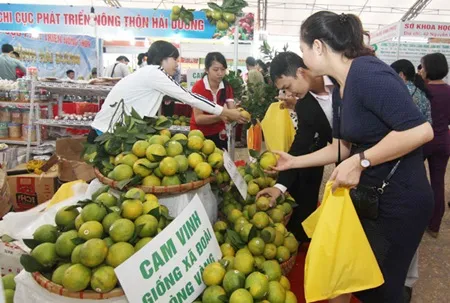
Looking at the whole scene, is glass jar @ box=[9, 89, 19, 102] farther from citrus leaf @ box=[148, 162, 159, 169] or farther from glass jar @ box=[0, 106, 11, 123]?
citrus leaf @ box=[148, 162, 159, 169]

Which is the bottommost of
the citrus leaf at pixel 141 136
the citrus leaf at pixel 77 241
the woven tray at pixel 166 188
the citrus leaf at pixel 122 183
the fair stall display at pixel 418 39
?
the citrus leaf at pixel 77 241

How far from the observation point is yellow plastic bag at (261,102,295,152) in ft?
8.74

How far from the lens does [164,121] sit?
2027mm

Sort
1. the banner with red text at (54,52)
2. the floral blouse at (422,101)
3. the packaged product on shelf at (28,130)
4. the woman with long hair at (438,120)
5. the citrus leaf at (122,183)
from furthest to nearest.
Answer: the banner with red text at (54,52)
the packaged product on shelf at (28,130)
the woman with long hair at (438,120)
the floral blouse at (422,101)
the citrus leaf at (122,183)

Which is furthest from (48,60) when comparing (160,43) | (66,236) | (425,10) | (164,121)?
(425,10)

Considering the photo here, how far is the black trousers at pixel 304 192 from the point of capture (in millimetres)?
2557

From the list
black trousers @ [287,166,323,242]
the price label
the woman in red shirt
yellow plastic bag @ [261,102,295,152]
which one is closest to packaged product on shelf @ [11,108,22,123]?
the woman in red shirt

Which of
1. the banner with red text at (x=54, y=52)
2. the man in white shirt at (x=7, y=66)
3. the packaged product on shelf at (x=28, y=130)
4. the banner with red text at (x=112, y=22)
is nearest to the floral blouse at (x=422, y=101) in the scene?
the packaged product on shelf at (x=28, y=130)

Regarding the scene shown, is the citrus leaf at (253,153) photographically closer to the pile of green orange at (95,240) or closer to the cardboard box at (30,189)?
the pile of green orange at (95,240)

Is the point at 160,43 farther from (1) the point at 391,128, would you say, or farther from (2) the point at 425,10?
(2) the point at 425,10

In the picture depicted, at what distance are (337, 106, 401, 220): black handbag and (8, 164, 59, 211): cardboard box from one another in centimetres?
297

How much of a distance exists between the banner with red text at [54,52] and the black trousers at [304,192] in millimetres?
9138

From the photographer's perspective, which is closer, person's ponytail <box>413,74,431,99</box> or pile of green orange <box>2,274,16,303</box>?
pile of green orange <box>2,274,16,303</box>

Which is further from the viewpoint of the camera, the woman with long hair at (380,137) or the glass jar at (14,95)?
the glass jar at (14,95)
